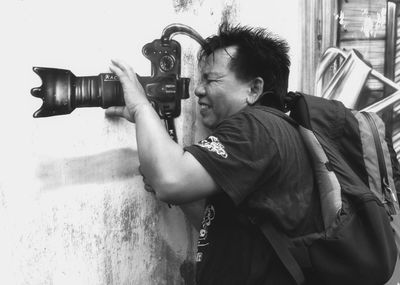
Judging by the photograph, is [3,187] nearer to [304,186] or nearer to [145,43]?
[145,43]

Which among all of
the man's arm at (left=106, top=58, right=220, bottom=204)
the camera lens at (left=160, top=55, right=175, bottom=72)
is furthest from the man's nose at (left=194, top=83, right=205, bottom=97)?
the man's arm at (left=106, top=58, right=220, bottom=204)

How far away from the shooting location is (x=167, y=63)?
65.0 inches

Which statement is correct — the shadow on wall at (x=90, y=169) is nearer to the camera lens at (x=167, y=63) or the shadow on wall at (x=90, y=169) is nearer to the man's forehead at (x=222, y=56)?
the camera lens at (x=167, y=63)

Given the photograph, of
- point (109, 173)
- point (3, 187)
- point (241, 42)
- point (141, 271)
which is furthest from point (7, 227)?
point (241, 42)

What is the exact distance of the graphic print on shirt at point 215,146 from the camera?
1.27 metres

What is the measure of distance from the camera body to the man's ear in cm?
22

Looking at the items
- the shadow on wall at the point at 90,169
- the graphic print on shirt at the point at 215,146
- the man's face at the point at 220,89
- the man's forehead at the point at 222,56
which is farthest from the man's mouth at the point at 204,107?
the graphic print on shirt at the point at 215,146

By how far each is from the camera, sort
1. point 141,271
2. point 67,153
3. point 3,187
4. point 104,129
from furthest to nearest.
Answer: point 141,271 → point 104,129 → point 67,153 → point 3,187

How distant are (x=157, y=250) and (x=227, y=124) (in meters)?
0.59

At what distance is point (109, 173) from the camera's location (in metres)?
1.53

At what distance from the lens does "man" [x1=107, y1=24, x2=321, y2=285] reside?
49.3 inches

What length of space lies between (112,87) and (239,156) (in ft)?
1.41

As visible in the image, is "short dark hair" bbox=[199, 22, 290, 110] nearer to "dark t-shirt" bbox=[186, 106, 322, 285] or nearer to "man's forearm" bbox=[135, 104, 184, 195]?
"dark t-shirt" bbox=[186, 106, 322, 285]

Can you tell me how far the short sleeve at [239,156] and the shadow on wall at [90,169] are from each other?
0.34m
